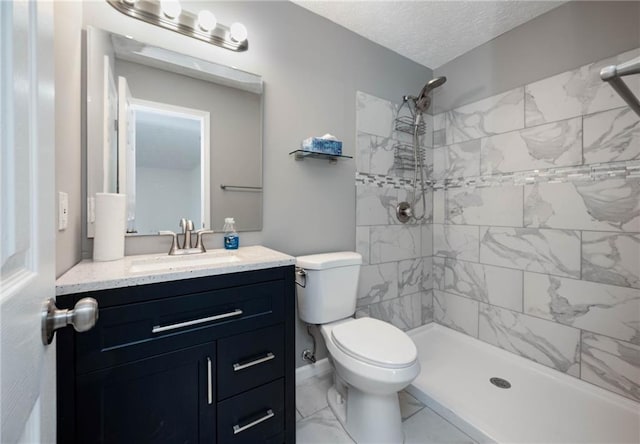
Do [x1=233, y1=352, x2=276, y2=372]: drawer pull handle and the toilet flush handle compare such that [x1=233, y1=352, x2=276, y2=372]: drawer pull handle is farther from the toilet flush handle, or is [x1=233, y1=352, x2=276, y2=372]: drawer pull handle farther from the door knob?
the door knob

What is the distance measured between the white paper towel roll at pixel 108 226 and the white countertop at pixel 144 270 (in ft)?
0.15

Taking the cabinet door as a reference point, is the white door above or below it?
above

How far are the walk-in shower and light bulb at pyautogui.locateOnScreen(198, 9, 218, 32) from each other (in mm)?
1463

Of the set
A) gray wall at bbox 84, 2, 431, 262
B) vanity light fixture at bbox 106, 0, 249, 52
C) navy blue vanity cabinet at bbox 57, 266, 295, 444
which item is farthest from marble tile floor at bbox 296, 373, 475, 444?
vanity light fixture at bbox 106, 0, 249, 52

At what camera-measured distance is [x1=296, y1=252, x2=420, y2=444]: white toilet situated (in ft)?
3.93

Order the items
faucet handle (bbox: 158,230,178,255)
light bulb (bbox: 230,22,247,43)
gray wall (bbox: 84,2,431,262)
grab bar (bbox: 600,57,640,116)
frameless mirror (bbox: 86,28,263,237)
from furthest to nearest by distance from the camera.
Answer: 1. gray wall (bbox: 84,2,431,262)
2. light bulb (bbox: 230,22,247,43)
3. faucet handle (bbox: 158,230,178,255)
4. frameless mirror (bbox: 86,28,263,237)
5. grab bar (bbox: 600,57,640,116)

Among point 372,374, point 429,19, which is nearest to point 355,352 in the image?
point 372,374

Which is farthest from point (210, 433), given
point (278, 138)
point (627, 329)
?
point (627, 329)

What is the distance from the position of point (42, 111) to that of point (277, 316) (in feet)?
3.13

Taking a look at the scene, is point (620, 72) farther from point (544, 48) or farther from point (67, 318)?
point (544, 48)

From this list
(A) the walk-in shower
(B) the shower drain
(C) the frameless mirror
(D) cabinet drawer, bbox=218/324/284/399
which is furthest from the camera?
(A) the walk-in shower

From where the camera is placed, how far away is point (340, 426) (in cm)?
142

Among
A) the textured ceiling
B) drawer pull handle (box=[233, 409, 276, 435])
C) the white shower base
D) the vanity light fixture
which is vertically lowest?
the white shower base

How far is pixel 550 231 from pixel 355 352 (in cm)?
155
